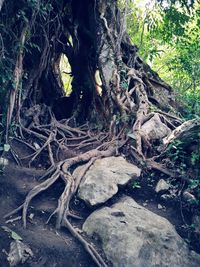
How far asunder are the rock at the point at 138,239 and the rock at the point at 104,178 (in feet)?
0.75

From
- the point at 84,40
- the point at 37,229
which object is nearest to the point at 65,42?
the point at 84,40

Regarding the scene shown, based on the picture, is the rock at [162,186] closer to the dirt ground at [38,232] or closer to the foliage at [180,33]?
the dirt ground at [38,232]

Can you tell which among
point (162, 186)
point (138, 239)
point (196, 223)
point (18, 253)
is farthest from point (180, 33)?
point (18, 253)

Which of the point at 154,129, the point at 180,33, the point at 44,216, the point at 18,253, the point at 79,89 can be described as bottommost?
the point at 18,253

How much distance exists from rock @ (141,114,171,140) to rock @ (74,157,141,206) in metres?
0.69

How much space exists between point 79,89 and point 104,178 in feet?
12.2

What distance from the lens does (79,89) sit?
8.16 metres

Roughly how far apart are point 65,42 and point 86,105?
1.48 meters

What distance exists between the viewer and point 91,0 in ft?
24.3

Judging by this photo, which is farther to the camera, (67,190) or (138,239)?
(67,190)

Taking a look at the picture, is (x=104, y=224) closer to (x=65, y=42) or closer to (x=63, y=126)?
(x=63, y=126)

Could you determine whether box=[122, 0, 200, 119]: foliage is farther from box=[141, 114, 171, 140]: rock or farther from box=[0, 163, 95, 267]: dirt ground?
box=[0, 163, 95, 267]: dirt ground

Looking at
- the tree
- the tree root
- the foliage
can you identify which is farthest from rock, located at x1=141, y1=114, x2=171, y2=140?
the foliage

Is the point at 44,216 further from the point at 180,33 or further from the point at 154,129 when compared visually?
the point at 180,33
